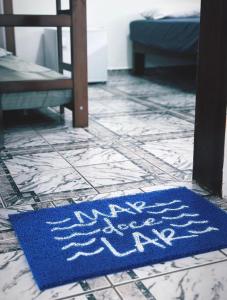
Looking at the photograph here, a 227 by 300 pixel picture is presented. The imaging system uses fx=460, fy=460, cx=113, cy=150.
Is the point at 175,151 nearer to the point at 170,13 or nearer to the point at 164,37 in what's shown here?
the point at 164,37

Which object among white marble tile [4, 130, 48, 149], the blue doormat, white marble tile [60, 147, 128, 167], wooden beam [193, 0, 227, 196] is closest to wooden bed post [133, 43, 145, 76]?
white marble tile [4, 130, 48, 149]

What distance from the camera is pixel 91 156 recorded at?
6.61 ft

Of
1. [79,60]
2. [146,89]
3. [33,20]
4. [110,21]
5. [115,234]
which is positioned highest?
[33,20]

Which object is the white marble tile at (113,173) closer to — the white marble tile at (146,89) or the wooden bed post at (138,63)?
the white marble tile at (146,89)

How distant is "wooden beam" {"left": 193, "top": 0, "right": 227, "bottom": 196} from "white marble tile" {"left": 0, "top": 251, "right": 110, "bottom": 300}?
0.67 m

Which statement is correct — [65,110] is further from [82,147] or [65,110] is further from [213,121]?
[213,121]

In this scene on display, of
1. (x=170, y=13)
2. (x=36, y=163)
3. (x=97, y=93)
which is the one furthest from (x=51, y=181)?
(x=170, y=13)

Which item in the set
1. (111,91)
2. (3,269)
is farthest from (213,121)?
(111,91)

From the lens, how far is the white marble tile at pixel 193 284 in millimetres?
998

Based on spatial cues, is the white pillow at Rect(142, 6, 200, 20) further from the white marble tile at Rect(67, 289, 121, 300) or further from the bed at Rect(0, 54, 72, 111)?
the white marble tile at Rect(67, 289, 121, 300)

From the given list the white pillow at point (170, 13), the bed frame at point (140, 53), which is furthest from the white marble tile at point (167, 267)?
the white pillow at point (170, 13)

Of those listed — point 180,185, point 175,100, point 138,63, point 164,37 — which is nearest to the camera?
point 180,185

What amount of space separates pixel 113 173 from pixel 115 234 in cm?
55

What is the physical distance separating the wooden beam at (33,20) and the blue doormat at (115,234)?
1.21 meters
